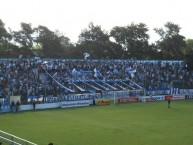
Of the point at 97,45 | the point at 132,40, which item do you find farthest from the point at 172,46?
the point at 97,45

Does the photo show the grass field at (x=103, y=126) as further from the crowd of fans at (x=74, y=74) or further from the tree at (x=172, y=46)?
the tree at (x=172, y=46)

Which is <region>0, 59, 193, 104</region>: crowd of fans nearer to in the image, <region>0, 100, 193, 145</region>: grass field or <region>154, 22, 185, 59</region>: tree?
<region>0, 100, 193, 145</region>: grass field

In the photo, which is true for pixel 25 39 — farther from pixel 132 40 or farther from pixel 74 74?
pixel 74 74

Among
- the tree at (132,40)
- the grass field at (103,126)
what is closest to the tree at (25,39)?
the tree at (132,40)

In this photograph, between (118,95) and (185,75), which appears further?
(185,75)

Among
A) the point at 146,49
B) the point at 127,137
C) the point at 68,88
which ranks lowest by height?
the point at 127,137

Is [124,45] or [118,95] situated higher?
[124,45]

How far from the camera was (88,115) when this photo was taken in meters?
34.2

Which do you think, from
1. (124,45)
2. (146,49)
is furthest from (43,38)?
(146,49)

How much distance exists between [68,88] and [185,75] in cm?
2506

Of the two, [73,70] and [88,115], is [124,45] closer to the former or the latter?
[73,70]

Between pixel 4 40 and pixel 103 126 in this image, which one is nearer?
pixel 103 126

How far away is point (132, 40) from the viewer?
7781 centimetres

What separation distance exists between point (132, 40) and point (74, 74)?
99.6 ft
